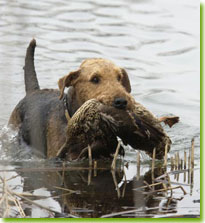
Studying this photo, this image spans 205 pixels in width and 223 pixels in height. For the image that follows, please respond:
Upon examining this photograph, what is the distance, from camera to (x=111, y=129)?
6438mm

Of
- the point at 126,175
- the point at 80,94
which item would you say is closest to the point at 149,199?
the point at 126,175

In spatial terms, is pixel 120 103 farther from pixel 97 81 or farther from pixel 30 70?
pixel 30 70

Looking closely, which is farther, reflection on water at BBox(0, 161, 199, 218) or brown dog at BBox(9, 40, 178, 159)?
brown dog at BBox(9, 40, 178, 159)

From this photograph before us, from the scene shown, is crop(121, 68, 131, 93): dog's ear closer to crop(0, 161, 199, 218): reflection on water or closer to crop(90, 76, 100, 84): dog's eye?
crop(90, 76, 100, 84): dog's eye

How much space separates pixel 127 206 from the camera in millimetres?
5707

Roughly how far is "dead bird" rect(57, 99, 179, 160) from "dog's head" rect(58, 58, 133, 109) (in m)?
0.25

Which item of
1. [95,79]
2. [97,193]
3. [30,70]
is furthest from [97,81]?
[30,70]

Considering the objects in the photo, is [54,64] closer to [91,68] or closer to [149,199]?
[91,68]

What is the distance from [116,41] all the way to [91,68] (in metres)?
6.10

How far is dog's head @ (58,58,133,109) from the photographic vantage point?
6.80 metres

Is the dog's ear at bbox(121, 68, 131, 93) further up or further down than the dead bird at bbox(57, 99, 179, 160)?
further up

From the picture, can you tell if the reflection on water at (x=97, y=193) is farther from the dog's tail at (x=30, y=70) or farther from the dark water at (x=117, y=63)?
the dog's tail at (x=30, y=70)

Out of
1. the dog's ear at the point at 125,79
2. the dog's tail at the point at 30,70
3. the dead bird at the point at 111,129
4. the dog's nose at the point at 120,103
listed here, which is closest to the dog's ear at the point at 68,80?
the dog's ear at the point at 125,79

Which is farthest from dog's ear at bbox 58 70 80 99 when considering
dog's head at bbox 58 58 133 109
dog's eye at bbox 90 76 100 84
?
dog's eye at bbox 90 76 100 84
